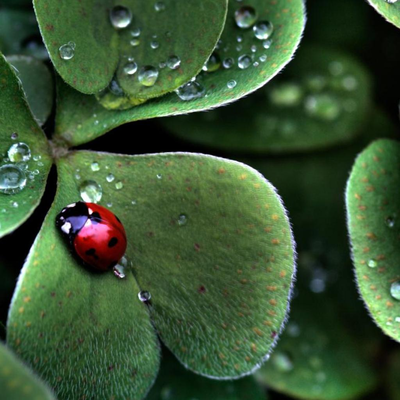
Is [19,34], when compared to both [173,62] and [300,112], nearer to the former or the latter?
[173,62]

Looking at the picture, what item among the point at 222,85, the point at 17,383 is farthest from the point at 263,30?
the point at 17,383

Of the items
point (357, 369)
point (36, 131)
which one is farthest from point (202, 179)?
A: point (357, 369)

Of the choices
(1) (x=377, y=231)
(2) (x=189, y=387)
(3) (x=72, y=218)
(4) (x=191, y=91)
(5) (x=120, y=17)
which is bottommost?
(2) (x=189, y=387)

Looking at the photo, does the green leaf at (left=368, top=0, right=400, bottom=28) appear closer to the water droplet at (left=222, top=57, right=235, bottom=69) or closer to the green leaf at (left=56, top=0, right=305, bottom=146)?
the green leaf at (left=56, top=0, right=305, bottom=146)

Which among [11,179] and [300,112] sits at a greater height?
[11,179]

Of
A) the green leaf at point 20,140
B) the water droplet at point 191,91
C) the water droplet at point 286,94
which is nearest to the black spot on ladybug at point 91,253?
the green leaf at point 20,140

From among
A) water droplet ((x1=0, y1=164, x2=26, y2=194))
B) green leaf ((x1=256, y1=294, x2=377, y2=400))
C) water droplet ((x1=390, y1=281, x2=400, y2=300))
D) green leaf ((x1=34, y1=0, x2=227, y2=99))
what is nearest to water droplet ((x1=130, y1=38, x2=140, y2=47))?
green leaf ((x1=34, y1=0, x2=227, y2=99))
